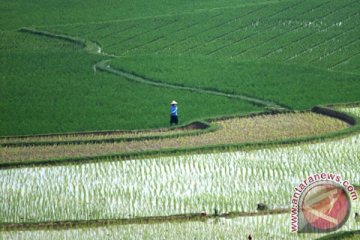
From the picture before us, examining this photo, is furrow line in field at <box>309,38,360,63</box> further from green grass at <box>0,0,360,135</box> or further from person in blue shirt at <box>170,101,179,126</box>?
person in blue shirt at <box>170,101,179,126</box>

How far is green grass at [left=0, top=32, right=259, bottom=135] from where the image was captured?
21422 mm

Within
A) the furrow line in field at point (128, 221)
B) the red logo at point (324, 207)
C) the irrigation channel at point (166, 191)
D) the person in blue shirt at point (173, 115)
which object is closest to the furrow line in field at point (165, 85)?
the person in blue shirt at point (173, 115)

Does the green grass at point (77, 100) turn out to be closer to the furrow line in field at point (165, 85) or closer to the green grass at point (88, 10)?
the furrow line in field at point (165, 85)

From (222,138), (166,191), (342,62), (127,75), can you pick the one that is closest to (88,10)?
(127,75)

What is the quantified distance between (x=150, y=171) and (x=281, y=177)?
1.88 meters

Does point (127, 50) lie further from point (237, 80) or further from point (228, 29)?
point (237, 80)

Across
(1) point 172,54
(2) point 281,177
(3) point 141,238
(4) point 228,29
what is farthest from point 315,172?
(4) point 228,29

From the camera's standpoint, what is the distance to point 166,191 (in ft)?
53.8

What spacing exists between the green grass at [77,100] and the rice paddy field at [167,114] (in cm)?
4

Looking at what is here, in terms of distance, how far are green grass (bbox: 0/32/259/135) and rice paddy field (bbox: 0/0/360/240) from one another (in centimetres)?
4

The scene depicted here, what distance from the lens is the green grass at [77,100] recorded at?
70.3 ft

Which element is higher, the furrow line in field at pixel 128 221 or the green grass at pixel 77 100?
the green grass at pixel 77 100

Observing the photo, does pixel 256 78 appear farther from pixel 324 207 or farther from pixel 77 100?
pixel 324 207

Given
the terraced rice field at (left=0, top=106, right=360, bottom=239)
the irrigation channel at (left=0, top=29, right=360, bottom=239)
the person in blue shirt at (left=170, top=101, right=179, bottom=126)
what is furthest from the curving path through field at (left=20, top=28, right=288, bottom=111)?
the terraced rice field at (left=0, top=106, right=360, bottom=239)
